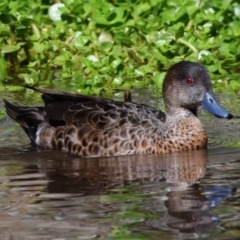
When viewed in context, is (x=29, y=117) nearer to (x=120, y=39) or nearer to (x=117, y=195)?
(x=120, y=39)

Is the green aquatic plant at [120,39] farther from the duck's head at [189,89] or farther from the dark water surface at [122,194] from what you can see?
the dark water surface at [122,194]

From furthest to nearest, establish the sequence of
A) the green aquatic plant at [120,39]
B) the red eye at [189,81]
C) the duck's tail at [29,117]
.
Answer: the green aquatic plant at [120,39]
the duck's tail at [29,117]
the red eye at [189,81]

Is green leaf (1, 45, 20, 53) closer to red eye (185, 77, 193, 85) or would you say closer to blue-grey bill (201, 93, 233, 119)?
red eye (185, 77, 193, 85)

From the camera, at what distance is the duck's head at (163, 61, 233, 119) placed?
9.12 metres

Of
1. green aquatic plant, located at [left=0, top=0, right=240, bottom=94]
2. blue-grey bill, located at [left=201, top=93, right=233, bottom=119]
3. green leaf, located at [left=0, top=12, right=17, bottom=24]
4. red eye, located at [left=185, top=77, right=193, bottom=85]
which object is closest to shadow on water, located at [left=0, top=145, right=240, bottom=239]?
blue-grey bill, located at [left=201, top=93, right=233, bottom=119]

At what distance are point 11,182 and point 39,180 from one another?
0.20 meters

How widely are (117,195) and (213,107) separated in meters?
1.95

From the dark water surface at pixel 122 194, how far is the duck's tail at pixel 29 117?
178 millimetres

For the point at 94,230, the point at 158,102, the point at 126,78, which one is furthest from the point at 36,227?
the point at 126,78

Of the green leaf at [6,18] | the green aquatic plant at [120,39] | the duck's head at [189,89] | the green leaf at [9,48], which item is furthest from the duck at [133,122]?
the green leaf at [6,18]

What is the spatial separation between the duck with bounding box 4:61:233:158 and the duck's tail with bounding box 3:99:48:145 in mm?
37

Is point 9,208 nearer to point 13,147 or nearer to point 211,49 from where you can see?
point 13,147

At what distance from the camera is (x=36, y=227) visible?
652 cm

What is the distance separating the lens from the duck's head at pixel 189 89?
912 centimetres
